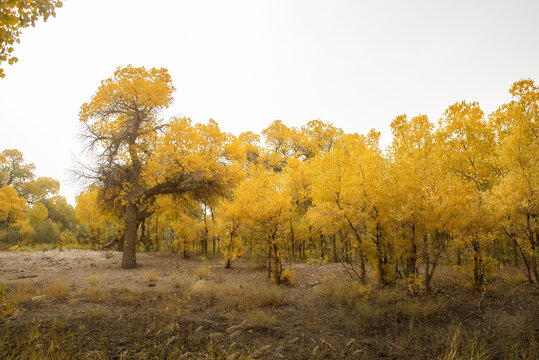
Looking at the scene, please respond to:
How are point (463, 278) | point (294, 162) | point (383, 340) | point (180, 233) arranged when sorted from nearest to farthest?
point (383, 340) < point (463, 278) < point (180, 233) < point (294, 162)

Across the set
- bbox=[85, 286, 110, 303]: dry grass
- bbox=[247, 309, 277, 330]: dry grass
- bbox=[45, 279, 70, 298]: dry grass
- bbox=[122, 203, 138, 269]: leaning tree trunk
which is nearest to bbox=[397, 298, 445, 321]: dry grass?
bbox=[247, 309, 277, 330]: dry grass

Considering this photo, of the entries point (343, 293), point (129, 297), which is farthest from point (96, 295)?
point (343, 293)

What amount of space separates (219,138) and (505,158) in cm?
1197

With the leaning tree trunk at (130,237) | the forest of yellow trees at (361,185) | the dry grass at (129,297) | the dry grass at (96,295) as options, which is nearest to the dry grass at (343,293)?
the forest of yellow trees at (361,185)

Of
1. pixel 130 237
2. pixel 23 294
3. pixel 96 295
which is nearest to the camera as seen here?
pixel 23 294

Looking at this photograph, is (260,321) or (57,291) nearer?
(260,321)

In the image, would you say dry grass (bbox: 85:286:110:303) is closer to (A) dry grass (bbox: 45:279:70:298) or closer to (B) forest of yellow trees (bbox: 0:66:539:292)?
(A) dry grass (bbox: 45:279:70:298)

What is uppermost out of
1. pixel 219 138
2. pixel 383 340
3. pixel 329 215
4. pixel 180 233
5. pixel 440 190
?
pixel 219 138

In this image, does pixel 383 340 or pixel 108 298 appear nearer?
pixel 383 340

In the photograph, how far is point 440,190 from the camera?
293 inches

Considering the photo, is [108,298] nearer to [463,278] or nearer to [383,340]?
[383,340]

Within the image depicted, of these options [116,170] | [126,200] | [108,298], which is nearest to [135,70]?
[116,170]

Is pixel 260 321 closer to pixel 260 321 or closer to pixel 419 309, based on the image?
pixel 260 321

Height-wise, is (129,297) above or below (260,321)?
above
